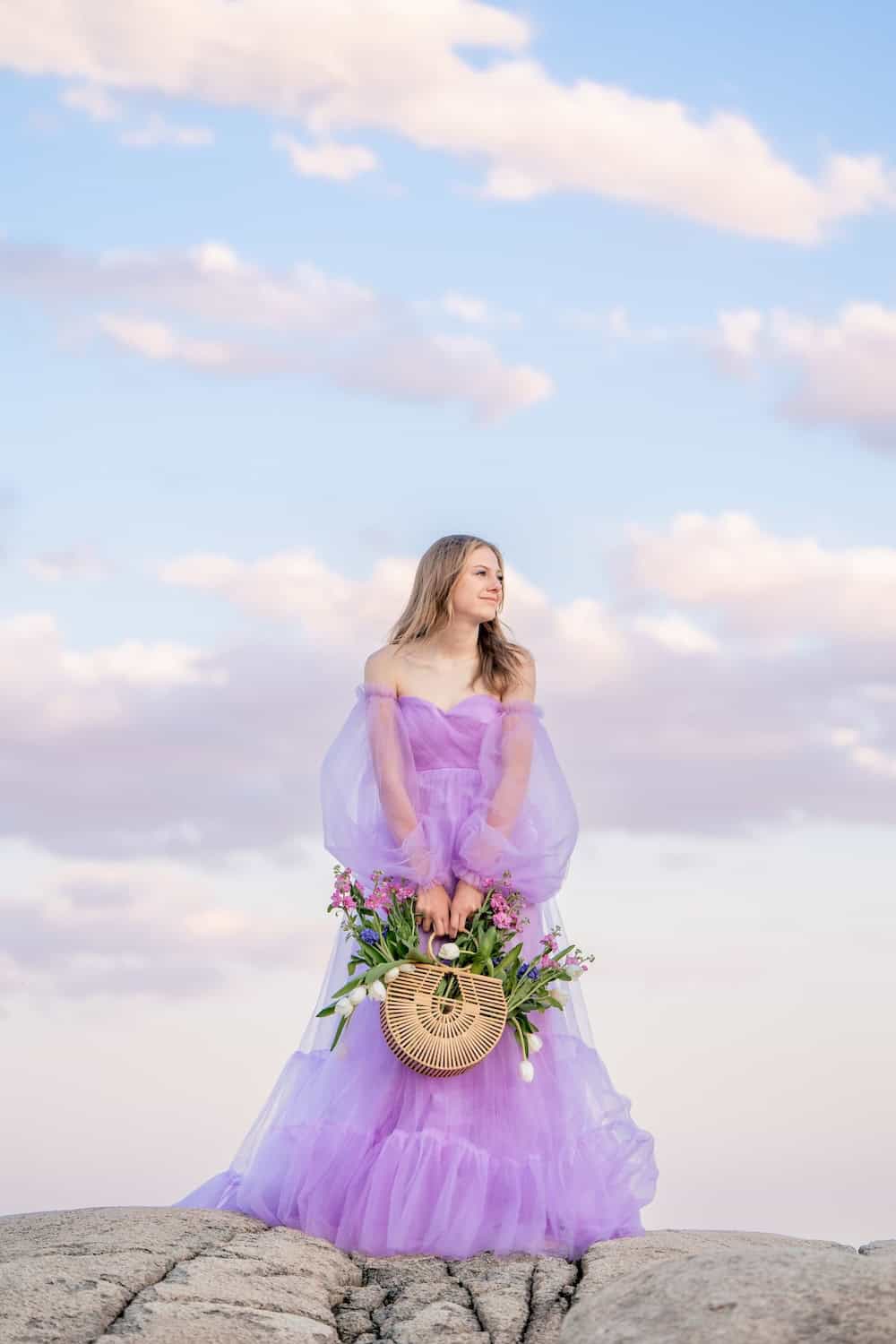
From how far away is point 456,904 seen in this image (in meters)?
6.55

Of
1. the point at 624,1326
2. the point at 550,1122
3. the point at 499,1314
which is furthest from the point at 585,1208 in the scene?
the point at 624,1326

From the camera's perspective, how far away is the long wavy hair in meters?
7.03

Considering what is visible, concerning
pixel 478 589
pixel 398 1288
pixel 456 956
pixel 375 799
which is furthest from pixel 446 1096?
pixel 478 589

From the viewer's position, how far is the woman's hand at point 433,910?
6.52 metres

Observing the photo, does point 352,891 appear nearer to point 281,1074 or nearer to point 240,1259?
point 281,1074

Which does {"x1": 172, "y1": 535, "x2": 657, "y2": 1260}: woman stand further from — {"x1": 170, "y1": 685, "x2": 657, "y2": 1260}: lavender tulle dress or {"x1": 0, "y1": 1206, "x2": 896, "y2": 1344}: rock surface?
{"x1": 0, "y1": 1206, "x2": 896, "y2": 1344}: rock surface

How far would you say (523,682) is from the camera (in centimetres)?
710

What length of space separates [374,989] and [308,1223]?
1.10 meters

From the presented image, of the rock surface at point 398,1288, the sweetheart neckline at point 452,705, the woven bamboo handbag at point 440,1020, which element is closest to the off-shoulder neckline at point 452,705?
the sweetheart neckline at point 452,705

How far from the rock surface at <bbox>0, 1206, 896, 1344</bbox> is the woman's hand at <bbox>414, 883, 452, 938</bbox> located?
1.37 meters

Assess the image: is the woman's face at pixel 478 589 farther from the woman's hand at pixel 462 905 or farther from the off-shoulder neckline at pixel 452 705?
the woman's hand at pixel 462 905

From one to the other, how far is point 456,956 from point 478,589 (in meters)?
1.75

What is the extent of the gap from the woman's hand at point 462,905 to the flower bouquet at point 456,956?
0.10 ft

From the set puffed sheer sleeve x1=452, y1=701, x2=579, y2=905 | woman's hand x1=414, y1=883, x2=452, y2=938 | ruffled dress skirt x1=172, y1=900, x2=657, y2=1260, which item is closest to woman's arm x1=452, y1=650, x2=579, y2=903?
puffed sheer sleeve x1=452, y1=701, x2=579, y2=905
